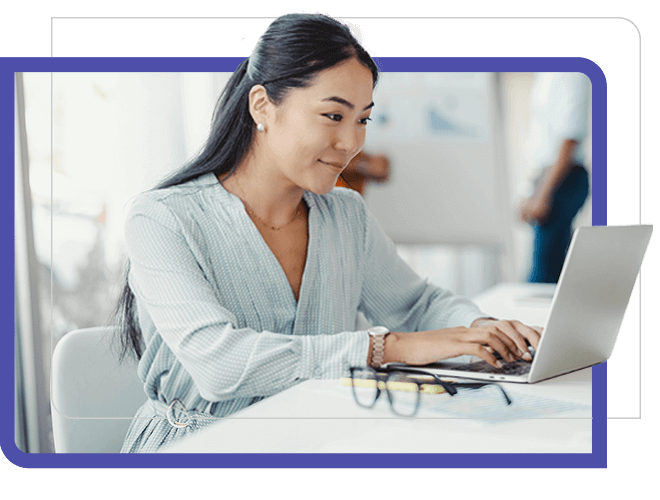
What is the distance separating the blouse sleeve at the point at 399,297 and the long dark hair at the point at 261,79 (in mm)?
359

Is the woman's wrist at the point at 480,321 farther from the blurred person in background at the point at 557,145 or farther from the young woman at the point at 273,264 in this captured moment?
the blurred person in background at the point at 557,145

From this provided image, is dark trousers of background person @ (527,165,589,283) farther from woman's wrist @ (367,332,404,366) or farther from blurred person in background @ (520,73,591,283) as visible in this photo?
woman's wrist @ (367,332,404,366)

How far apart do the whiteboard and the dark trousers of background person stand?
10 centimetres

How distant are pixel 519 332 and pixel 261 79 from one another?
83 centimetres

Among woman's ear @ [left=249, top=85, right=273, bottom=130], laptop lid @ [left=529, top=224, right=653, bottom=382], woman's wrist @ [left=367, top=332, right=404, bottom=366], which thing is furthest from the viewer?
Result: woman's ear @ [left=249, top=85, right=273, bottom=130]

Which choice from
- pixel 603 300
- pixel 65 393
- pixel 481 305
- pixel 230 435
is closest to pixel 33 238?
pixel 65 393

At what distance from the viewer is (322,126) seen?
165 cm

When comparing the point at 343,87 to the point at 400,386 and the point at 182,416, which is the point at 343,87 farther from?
the point at 182,416

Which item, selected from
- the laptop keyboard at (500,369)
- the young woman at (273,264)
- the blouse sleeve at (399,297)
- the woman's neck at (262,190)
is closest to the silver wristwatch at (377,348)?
the young woman at (273,264)

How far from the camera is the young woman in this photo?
153 cm

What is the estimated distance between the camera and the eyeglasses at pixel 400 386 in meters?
1.53

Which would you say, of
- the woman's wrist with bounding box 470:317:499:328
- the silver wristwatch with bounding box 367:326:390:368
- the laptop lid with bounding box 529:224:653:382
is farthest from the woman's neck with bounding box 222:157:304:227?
the laptop lid with bounding box 529:224:653:382

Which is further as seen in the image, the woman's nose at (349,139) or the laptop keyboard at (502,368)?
the woman's nose at (349,139)

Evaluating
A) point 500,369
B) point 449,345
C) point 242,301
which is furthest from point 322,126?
point 500,369
